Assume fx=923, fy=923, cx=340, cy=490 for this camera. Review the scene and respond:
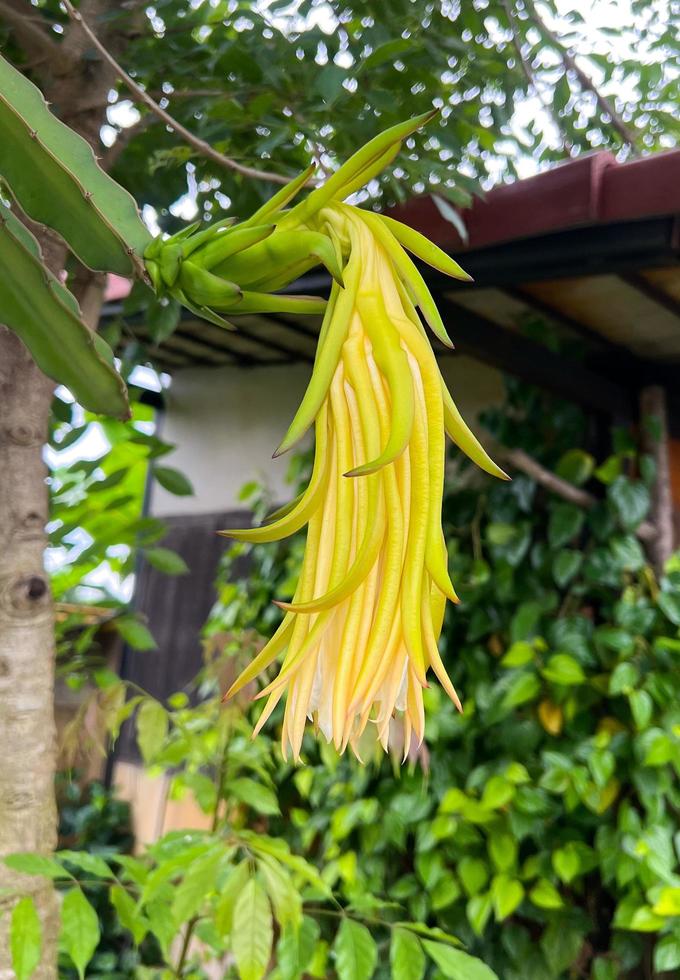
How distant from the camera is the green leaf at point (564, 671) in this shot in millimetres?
2123

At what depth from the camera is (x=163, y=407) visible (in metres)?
3.79

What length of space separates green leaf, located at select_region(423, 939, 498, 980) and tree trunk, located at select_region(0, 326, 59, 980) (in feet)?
1.51

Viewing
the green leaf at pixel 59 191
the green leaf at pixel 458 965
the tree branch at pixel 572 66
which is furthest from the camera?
the tree branch at pixel 572 66

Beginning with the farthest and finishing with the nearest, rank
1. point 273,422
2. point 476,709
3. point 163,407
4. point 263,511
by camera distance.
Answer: point 163,407, point 273,422, point 263,511, point 476,709

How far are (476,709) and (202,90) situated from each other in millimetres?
1582

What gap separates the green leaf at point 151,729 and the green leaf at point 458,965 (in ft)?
1.82

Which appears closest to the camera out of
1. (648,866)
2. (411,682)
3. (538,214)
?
Answer: (411,682)

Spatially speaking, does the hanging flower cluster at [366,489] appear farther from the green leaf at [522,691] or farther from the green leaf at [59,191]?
the green leaf at [522,691]

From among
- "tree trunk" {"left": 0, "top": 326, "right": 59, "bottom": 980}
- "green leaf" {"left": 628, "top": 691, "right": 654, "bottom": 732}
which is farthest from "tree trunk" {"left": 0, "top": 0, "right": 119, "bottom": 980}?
"green leaf" {"left": 628, "top": 691, "right": 654, "bottom": 732}

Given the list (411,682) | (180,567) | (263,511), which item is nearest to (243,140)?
(180,567)

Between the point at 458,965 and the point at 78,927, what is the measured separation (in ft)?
1.51

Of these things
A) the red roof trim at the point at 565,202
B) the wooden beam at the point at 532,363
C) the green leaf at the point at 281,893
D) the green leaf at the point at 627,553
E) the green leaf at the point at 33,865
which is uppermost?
the red roof trim at the point at 565,202

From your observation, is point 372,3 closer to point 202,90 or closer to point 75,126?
point 202,90

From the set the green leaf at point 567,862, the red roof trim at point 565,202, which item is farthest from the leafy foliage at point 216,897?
the red roof trim at point 565,202
